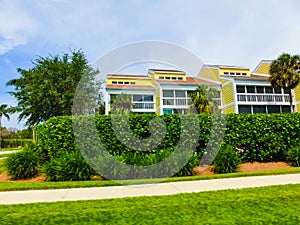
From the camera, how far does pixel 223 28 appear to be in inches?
543

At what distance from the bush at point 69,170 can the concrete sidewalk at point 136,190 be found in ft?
4.56

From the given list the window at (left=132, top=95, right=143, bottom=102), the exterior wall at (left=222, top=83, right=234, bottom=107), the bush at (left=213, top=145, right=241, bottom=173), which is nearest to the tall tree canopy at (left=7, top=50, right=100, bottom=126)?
the window at (left=132, top=95, right=143, bottom=102)

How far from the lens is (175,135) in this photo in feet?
35.7

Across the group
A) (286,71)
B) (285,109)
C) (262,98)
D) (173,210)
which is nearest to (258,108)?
(262,98)

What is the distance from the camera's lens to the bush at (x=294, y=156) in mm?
10344

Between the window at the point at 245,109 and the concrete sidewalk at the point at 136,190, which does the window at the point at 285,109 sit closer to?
the window at the point at 245,109

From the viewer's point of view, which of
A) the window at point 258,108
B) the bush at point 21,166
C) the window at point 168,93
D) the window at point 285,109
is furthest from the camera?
the window at point 285,109

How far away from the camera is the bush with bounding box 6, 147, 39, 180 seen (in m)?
9.27

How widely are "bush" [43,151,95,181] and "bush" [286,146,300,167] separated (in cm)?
773

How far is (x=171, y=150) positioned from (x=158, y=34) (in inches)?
242

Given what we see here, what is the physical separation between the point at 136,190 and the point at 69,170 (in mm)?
2756

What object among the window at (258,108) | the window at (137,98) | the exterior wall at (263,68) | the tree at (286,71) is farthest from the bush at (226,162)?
the exterior wall at (263,68)

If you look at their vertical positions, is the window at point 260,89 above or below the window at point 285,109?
above

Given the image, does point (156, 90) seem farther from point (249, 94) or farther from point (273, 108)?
point (273, 108)
